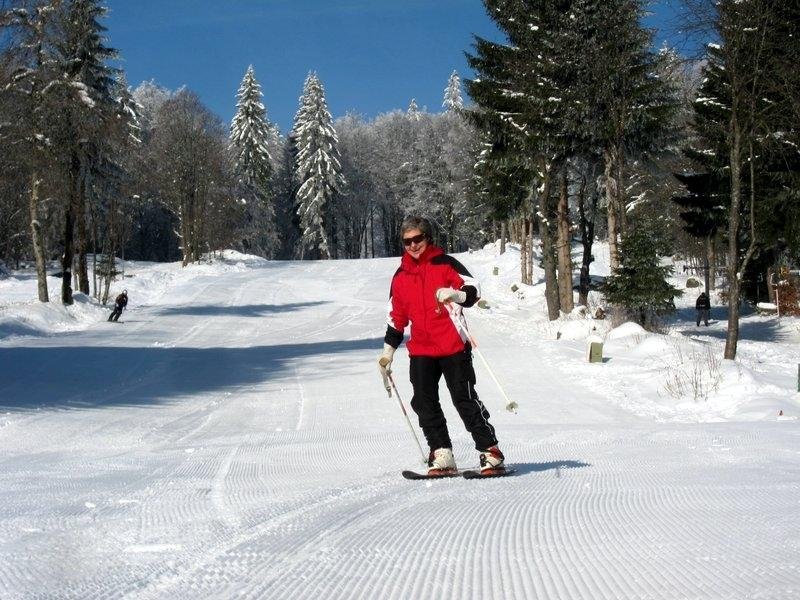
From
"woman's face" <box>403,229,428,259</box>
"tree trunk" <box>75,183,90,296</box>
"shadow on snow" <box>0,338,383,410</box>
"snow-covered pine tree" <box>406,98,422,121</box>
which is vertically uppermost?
"snow-covered pine tree" <box>406,98,422,121</box>

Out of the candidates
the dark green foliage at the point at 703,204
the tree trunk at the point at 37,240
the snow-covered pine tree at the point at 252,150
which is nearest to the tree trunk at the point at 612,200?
the dark green foliage at the point at 703,204

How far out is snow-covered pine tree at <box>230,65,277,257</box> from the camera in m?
70.0

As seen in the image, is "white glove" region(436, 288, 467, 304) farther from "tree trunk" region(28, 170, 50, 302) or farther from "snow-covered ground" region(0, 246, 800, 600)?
"tree trunk" region(28, 170, 50, 302)

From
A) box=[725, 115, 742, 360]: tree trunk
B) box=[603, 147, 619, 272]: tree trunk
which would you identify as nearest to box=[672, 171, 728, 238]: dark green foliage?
box=[603, 147, 619, 272]: tree trunk

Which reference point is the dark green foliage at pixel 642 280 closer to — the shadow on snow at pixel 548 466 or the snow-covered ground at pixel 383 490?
the snow-covered ground at pixel 383 490

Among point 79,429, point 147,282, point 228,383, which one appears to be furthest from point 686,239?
point 79,429

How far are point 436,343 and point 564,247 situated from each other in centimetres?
2276

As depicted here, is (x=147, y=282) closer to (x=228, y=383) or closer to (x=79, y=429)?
(x=228, y=383)

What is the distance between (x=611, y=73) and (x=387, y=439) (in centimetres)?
2101

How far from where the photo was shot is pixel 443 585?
9.39ft

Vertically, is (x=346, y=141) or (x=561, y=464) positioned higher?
(x=346, y=141)

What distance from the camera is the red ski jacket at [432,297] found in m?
5.51

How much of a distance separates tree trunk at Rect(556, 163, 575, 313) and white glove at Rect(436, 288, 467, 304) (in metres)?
22.8

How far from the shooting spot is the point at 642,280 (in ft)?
82.4
